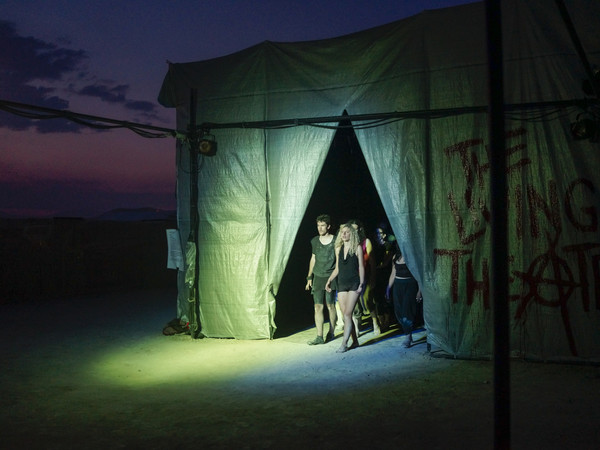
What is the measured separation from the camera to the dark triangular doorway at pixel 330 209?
1002 cm

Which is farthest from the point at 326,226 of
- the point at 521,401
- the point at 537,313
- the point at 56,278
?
the point at 56,278

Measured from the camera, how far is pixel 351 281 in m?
7.73

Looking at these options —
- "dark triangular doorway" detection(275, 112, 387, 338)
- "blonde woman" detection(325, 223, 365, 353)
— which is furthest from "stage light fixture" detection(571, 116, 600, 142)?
"dark triangular doorway" detection(275, 112, 387, 338)

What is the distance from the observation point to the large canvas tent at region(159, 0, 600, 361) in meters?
6.90

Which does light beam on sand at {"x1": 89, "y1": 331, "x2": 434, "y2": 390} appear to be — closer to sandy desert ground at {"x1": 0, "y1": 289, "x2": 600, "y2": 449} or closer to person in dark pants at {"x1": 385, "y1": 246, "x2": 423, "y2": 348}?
sandy desert ground at {"x1": 0, "y1": 289, "x2": 600, "y2": 449}

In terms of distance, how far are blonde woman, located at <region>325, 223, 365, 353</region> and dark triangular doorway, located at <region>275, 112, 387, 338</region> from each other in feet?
6.06

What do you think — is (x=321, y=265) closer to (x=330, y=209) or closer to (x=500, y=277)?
(x=330, y=209)

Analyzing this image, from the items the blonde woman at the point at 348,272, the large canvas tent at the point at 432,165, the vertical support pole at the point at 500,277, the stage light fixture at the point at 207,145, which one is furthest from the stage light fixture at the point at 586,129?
the stage light fixture at the point at 207,145

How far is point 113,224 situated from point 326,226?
11.2 meters

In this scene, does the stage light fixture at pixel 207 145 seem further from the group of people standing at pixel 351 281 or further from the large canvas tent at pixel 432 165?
the group of people standing at pixel 351 281

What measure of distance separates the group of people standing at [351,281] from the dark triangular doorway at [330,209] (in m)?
1.15

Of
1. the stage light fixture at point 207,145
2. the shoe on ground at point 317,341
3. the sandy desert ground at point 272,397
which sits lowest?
the sandy desert ground at point 272,397

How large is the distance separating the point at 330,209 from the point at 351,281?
11.6 feet

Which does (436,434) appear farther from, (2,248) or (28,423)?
(2,248)
